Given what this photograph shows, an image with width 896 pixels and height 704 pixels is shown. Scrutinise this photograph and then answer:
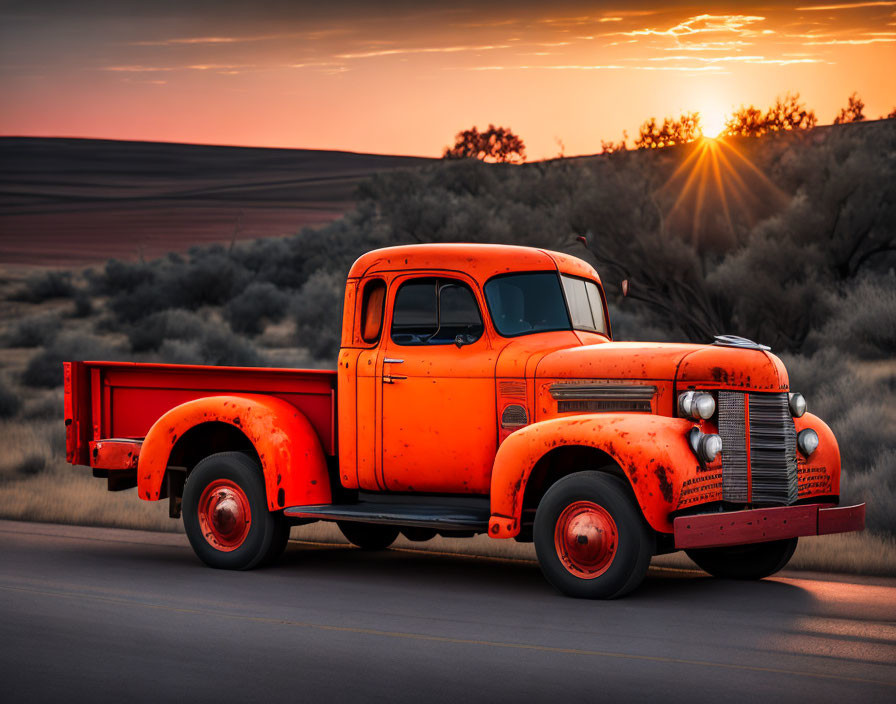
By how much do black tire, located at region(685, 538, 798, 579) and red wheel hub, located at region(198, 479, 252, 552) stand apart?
3.55 meters

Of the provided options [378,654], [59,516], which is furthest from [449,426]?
[59,516]

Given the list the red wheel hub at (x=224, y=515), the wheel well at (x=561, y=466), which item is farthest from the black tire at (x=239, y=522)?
the wheel well at (x=561, y=466)

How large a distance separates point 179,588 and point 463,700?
3944 mm

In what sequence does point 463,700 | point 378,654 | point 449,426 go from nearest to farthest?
point 463,700 < point 378,654 < point 449,426

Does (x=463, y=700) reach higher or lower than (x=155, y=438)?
lower

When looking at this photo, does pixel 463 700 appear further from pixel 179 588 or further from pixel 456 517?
pixel 179 588

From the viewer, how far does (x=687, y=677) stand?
23.8 ft

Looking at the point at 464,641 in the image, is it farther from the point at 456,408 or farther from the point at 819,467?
the point at 819,467

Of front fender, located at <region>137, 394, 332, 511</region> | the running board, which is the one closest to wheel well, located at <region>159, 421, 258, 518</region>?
front fender, located at <region>137, 394, 332, 511</region>

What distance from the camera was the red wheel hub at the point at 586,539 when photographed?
922cm

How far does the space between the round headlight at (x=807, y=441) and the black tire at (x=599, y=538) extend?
1609 millimetres

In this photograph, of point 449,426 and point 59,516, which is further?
point 59,516

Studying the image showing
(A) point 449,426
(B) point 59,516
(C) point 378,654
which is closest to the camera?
(C) point 378,654

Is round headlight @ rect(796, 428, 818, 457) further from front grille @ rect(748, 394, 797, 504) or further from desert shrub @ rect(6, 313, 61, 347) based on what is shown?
desert shrub @ rect(6, 313, 61, 347)
